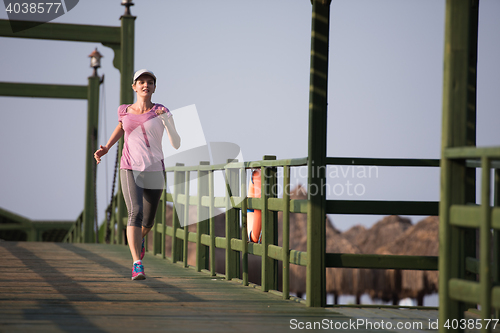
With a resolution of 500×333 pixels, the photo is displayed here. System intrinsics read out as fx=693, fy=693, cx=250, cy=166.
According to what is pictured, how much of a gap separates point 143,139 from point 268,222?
123 centimetres

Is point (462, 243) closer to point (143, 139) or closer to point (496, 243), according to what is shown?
point (496, 243)

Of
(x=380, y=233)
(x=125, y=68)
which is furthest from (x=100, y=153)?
(x=380, y=233)

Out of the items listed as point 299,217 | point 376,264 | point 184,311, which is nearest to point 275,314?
point 184,311

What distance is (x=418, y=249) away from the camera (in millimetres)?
35375

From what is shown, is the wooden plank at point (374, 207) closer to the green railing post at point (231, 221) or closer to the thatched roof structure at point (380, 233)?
the green railing post at point (231, 221)

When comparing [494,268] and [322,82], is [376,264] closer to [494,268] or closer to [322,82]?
[494,268]

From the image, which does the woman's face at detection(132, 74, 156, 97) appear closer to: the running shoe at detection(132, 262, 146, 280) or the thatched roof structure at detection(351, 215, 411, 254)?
the running shoe at detection(132, 262, 146, 280)

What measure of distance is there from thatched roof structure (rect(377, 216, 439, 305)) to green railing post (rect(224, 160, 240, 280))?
2702 cm

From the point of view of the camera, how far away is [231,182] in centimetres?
672

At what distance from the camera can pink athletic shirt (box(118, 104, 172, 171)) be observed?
5574 millimetres

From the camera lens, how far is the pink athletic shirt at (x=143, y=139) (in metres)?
5.57

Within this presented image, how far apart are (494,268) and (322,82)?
1.71 metres

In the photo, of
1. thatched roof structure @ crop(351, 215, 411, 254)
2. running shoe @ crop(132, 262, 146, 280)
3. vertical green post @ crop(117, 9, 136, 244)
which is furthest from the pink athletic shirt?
thatched roof structure @ crop(351, 215, 411, 254)

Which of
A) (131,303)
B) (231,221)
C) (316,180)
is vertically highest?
(316,180)
